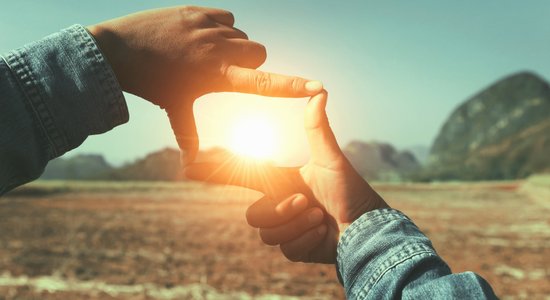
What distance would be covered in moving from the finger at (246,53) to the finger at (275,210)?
22.6 inches

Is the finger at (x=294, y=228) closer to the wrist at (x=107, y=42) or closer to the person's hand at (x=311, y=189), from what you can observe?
the person's hand at (x=311, y=189)

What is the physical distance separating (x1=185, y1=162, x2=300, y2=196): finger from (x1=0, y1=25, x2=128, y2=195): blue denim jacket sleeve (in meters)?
0.57

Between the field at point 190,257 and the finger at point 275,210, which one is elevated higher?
the finger at point 275,210

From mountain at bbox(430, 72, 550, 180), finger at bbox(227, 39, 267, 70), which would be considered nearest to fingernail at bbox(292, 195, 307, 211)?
finger at bbox(227, 39, 267, 70)

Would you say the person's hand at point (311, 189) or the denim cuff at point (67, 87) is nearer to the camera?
the denim cuff at point (67, 87)

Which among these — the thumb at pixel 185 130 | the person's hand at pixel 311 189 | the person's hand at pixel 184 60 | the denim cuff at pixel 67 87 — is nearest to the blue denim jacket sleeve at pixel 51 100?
the denim cuff at pixel 67 87

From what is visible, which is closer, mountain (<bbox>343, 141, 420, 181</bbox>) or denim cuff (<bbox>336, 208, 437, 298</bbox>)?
denim cuff (<bbox>336, 208, 437, 298</bbox>)

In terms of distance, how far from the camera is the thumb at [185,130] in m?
2.00

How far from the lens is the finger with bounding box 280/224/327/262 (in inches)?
79.6

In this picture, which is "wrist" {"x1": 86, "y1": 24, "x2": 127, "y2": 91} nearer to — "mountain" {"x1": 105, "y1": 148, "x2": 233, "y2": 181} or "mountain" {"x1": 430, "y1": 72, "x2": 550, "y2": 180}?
"mountain" {"x1": 105, "y1": 148, "x2": 233, "y2": 181}

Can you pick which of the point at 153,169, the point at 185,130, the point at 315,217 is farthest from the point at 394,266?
the point at 153,169

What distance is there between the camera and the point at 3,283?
692 centimetres

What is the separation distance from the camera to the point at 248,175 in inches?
83.7

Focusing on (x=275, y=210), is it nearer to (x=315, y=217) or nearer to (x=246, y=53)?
(x=315, y=217)
